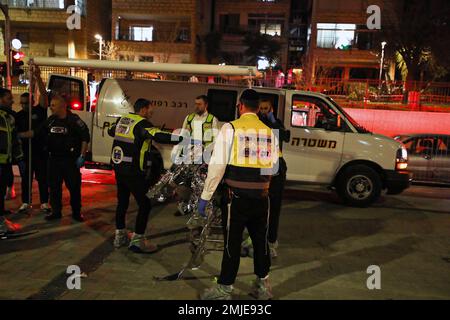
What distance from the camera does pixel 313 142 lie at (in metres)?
8.36

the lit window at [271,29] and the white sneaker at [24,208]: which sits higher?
the lit window at [271,29]

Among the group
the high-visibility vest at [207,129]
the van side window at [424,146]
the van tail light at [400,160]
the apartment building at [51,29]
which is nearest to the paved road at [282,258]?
the van tail light at [400,160]

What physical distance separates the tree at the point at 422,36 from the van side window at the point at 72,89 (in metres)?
18.4

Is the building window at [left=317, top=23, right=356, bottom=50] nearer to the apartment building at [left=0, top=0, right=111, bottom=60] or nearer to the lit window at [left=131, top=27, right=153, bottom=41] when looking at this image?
the lit window at [left=131, top=27, right=153, bottom=41]

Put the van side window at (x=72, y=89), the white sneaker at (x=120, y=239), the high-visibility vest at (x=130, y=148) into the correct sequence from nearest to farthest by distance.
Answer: the high-visibility vest at (x=130, y=148), the white sneaker at (x=120, y=239), the van side window at (x=72, y=89)

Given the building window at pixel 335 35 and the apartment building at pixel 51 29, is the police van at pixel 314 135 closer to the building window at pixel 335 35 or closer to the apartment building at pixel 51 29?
the apartment building at pixel 51 29

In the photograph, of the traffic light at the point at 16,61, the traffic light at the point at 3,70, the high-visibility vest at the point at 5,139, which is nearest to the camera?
the high-visibility vest at the point at 5,139

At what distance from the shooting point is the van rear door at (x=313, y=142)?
8328 mm

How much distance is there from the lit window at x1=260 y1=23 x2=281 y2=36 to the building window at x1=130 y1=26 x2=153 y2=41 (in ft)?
35.4

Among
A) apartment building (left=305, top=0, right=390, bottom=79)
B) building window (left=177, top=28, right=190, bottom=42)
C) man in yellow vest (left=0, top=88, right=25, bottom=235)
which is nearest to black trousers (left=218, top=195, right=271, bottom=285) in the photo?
man in yellow vest (left=0, top=88, right=25, bottom=235)

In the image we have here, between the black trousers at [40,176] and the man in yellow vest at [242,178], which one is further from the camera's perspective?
the black trousers at [40,176]

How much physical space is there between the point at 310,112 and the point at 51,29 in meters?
25.2

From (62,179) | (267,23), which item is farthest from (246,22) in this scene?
(62,179)
